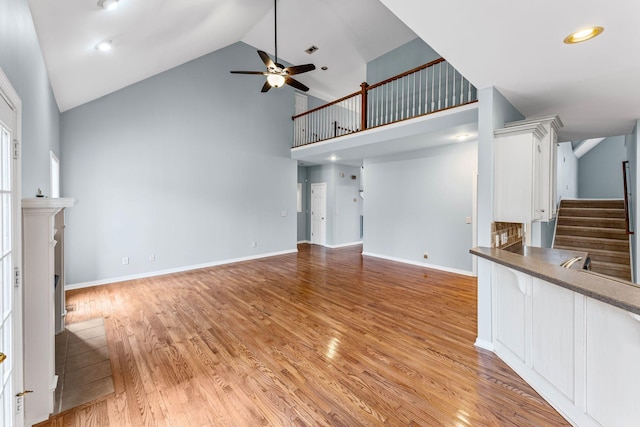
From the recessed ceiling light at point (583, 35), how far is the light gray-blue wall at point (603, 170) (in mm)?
9443

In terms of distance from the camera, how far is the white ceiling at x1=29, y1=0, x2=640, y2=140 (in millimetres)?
1650

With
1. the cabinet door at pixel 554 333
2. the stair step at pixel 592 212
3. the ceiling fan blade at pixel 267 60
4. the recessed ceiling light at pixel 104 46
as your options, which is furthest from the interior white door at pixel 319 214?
the cabinet door at pixel 554 333

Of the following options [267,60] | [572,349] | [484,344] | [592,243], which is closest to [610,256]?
[592,243]

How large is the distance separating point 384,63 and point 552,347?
658 cm

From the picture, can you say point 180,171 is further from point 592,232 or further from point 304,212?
point 592,232

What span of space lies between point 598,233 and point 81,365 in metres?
8.93

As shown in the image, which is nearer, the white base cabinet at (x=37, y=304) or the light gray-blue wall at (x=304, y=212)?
the white base cabinet at (x=37, y=304)

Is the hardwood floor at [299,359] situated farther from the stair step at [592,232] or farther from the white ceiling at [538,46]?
the stair step at [592,232]

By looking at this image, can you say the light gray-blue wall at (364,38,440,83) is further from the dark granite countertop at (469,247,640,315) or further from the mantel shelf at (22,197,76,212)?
the mantel shelf at (22,197,76,212)

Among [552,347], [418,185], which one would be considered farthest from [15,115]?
[418,185]

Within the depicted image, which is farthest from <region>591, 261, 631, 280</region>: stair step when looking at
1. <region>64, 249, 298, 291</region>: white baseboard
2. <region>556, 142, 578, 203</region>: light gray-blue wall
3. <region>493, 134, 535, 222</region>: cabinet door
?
<region>64, 249, 298, 291</region>: white baseboard

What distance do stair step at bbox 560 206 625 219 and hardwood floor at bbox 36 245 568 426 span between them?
4660 millimetres

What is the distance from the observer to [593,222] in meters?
6.16

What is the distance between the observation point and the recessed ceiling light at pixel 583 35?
1690 millimetres
